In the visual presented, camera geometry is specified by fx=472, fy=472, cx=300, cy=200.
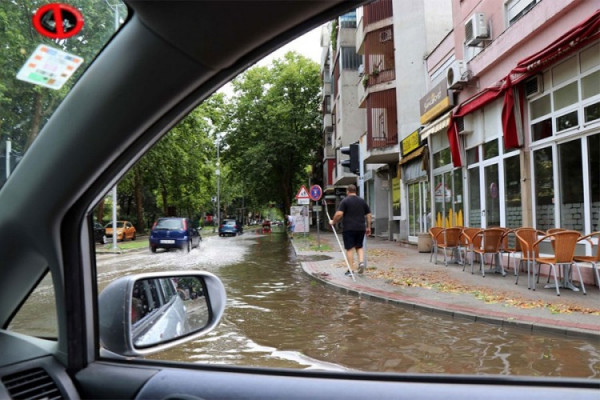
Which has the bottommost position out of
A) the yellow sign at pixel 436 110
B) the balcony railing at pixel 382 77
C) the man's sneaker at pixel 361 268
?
the man's sneaker at pixel 361 268

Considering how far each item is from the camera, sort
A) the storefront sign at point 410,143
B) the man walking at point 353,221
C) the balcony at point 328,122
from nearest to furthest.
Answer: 1. the man walking at point 353,221
2. the storefront sign at point 410,143
3. the balcony at point 328,122

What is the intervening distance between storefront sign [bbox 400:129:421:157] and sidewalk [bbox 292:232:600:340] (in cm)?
751

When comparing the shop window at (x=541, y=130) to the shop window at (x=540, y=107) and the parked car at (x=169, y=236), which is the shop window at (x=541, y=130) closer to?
the shop window at (x=540, y=107)

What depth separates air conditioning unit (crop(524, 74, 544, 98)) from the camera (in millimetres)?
10453

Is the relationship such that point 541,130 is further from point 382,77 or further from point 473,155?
point 382,77

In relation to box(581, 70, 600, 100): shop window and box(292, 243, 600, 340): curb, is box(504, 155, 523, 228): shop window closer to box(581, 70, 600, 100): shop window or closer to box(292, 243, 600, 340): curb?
box(581, 70, 600, 100): shop window

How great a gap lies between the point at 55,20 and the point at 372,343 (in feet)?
15.6

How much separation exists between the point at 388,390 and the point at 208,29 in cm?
128

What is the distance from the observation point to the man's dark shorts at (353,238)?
1085 cm

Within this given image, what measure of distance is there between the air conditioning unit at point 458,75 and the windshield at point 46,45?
14.1 m

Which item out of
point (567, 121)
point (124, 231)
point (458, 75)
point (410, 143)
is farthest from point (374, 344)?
point (124, 231)

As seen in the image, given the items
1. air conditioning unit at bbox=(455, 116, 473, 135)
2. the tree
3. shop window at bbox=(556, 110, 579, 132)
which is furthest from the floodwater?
the tree

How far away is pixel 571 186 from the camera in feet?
31.4

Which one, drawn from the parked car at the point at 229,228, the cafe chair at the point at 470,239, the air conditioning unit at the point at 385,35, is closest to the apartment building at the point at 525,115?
the cafe chair at the point at 470,239
